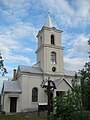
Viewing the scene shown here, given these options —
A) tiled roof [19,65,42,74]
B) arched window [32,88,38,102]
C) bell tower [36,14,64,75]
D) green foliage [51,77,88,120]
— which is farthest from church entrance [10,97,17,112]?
green foliage [51,77,88,120]

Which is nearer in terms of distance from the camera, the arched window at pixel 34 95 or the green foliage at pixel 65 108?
the green foliage at pixel 65 108

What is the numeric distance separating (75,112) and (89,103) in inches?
509

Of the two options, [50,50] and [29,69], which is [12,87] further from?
[50,50]

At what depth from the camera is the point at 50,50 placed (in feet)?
115

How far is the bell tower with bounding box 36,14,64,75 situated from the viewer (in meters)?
34.2

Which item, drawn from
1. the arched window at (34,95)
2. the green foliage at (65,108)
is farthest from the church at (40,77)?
the green foliage at (65,108)

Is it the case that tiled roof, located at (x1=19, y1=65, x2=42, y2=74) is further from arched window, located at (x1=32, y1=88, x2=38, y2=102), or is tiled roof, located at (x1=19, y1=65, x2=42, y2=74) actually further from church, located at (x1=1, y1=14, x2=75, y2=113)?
arched window, located at (x1=32, y1=88, x2=38, y2=102)

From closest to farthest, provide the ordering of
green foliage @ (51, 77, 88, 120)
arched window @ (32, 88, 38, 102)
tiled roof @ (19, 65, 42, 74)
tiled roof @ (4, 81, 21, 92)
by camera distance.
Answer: green foliage @ (51, 77, 88, 120), tiled roof @ (4, 81, 21, 92), arched window @ (32, 88, 38, 102), tiled roof @ (19, 65, 42, 74)

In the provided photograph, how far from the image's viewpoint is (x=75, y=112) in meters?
10.4

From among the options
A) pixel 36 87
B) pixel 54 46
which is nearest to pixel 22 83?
pixel 36 87

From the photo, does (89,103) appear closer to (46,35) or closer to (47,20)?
(46,35)

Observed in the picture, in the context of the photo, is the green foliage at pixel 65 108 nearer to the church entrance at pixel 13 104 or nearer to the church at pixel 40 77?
the church at pixel 40 77

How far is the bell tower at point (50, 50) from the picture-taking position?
3416cm

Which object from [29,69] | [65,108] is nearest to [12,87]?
[29,69]
